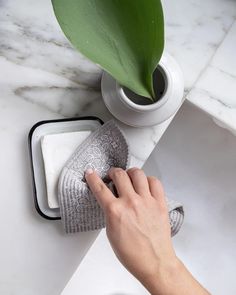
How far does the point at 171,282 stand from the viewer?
508 millimetres

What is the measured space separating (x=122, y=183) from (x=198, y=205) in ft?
0.95

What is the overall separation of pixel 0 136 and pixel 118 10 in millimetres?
250

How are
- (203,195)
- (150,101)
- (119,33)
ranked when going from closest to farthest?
(119,33) → (150,101) → (203,195)

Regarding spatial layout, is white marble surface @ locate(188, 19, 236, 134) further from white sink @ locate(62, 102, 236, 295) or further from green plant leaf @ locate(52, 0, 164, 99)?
green plant leaf @ locate(52, 0, 164, 99)

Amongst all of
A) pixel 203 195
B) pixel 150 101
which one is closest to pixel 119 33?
pixel 150 101

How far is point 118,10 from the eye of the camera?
1.46 ft

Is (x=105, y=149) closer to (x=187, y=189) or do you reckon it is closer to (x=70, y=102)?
(x=70, y=102)

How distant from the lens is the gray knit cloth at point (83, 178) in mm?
543

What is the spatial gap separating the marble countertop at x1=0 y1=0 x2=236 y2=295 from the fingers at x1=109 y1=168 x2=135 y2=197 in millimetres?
67

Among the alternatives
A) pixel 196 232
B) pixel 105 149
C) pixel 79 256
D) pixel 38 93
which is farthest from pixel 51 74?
pixel 196 232

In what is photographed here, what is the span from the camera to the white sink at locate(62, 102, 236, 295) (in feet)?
2.35

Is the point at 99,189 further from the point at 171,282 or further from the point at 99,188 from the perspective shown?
the point at 171,282

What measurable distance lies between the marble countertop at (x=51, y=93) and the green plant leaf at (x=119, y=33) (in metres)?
0.15

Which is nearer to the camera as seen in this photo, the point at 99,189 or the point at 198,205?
the point at 99,189
